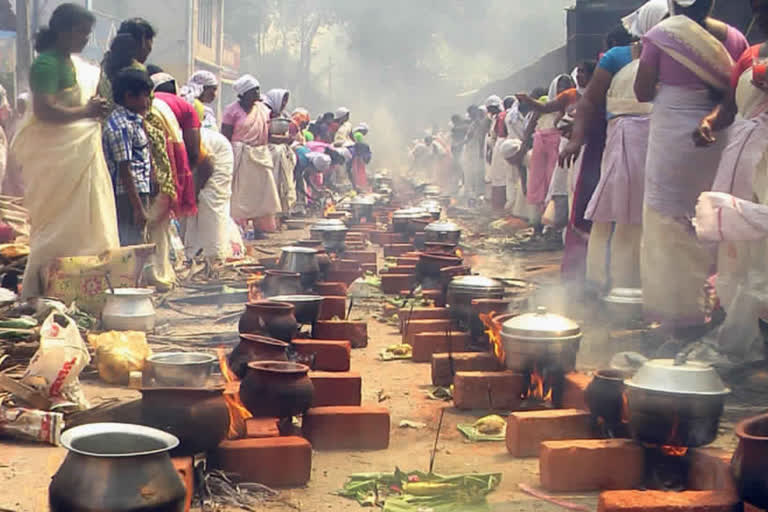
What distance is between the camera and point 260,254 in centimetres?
1112

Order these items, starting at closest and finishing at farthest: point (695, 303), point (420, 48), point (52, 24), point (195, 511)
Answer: point (195, 511), point (695, 303), point (52, 24), point (420, 48)

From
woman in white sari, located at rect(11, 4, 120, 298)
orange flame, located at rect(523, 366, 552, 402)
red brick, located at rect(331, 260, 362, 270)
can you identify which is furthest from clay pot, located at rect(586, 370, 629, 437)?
red brick, located at rect(331, 260, 362, 270)

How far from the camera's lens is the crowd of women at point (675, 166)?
5.15 meters

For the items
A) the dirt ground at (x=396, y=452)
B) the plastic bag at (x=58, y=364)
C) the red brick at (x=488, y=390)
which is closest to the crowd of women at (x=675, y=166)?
the dirt ground at (x=396, y=452)

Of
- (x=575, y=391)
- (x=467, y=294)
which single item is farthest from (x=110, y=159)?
(x=575, y=391)

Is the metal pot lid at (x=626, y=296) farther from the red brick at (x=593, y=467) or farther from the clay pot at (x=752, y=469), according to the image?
the clay pot at (x=752, y=469)

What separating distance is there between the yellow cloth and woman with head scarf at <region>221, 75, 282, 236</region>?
5770mm

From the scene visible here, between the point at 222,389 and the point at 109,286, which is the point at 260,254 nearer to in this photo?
the point at 109,286

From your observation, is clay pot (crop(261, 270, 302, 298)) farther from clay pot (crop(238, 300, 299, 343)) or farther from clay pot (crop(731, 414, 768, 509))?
clay pot (crop(731, 414, 768, 509))

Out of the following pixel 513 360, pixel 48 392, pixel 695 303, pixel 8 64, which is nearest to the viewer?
pixel 48 392

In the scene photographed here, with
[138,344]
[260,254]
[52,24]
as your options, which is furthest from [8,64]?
[138,344]

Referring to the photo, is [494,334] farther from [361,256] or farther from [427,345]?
[361,256]

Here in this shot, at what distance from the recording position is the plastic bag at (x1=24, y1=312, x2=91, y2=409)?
4.17 meters

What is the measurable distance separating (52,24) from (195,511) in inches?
152
